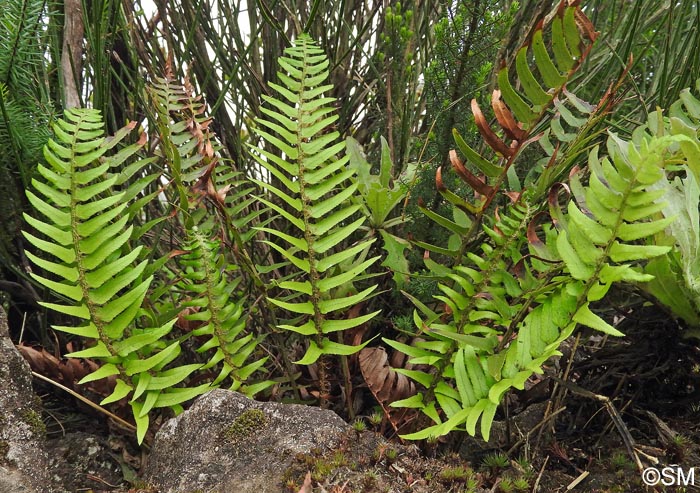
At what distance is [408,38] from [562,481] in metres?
1.08

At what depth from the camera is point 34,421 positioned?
3.86 ft

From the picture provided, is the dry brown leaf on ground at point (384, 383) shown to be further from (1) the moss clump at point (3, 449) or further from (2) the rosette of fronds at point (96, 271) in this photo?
(1) the moss clump at point (3, 449)

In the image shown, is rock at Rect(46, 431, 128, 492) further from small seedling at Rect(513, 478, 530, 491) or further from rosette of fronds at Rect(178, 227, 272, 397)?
small seedling at Rect(513, 478, 530, 491)

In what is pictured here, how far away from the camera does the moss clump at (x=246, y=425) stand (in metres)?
1.10

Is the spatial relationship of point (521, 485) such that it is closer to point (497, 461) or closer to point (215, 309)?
point (497, 461)

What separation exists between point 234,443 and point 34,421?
0.40 metres

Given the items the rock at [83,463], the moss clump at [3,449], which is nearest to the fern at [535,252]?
the rock at [83,463]

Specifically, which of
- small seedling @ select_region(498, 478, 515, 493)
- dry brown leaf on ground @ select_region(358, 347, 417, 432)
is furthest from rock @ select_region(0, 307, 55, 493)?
small seedling @ select_region(498, 478, 515, 493)

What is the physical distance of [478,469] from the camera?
49.9 inches

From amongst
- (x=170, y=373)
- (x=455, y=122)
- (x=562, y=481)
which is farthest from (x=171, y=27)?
(x=562, y=481)

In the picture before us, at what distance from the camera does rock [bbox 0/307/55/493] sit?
3.59 ft

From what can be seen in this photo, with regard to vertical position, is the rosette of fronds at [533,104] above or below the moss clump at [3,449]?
above

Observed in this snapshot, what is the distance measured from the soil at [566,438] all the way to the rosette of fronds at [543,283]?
0.32ft

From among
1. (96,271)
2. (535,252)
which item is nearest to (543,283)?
(535,252)
